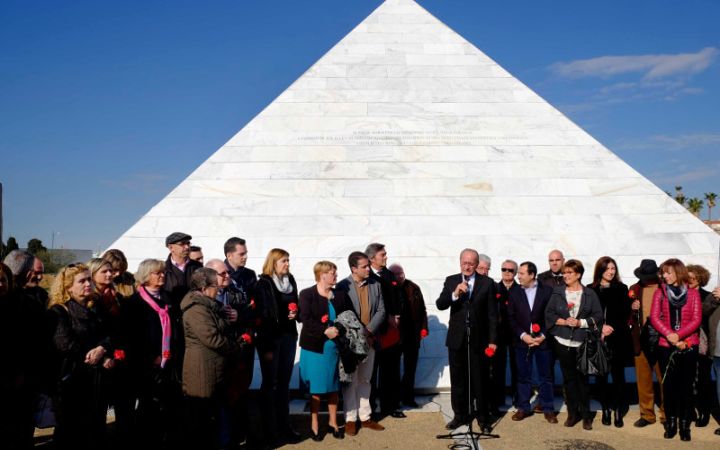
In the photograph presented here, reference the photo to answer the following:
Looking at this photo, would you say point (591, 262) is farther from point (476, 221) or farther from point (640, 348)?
point (640, 348)

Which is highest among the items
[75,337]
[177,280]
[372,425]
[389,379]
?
[177,280]

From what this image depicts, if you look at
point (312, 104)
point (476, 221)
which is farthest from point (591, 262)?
point (312, 104)

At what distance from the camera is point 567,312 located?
19.7ft

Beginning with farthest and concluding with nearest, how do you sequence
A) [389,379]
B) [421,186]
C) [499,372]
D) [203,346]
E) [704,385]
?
[421,186]
[499,372]
[389,379]
[704,385]
[203,346]

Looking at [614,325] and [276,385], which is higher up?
[614,325]

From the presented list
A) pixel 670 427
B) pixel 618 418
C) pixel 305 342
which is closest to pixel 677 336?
pixel 670 427

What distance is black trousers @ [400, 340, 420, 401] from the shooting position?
671 cm

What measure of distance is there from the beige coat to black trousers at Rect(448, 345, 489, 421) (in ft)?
7.44

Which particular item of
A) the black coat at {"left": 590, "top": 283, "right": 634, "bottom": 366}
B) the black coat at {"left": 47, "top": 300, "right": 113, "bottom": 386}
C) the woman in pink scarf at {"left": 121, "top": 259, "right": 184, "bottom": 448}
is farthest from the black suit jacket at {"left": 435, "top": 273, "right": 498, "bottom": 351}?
the black coat at {"left": 47, "top": 300, "right": 113, "bottom": 386}

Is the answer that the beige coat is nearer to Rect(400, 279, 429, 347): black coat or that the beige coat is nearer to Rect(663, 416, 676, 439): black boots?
Rect(400, 279, 429, 347): black coat

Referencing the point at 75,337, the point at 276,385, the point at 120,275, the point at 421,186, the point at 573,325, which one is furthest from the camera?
the point at 421,186

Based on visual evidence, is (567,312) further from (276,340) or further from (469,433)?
(276,340)

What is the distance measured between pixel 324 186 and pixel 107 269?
15.2 feet

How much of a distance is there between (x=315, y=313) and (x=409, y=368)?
1.64 m
